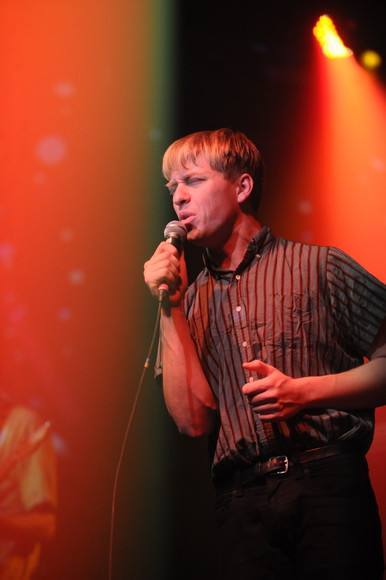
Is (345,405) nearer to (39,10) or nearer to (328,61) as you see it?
(39,10)

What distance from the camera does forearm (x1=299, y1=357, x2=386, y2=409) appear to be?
1.43m

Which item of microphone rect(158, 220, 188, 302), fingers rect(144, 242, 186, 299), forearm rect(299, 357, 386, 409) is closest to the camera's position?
forearm rect(299, 357, 386, 409)

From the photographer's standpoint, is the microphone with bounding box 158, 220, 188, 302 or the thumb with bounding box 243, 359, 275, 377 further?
the microphone with bounding box 158, 220, 188, 302

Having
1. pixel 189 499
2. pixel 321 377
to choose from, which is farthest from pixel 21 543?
pixel 321 377

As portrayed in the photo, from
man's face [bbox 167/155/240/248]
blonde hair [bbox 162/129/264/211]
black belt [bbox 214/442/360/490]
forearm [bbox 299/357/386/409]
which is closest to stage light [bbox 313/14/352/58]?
blonde hair [bbox 162/129/264/211]

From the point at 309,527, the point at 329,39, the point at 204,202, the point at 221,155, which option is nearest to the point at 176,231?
the point at 204,202

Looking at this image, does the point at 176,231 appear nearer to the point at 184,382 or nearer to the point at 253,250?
the point at 253,250

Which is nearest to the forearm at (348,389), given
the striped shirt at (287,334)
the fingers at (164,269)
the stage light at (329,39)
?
the striped shirt at (287,334)

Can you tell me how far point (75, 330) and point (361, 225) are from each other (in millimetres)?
1385

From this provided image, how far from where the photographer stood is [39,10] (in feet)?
7.64

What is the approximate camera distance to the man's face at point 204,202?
1.84 meters

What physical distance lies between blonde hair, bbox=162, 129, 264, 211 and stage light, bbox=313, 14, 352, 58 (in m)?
1.34

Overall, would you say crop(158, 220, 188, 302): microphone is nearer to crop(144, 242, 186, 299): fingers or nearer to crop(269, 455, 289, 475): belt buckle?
crop(144, 242, 186, 299): fingers

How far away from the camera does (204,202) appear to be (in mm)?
1859
